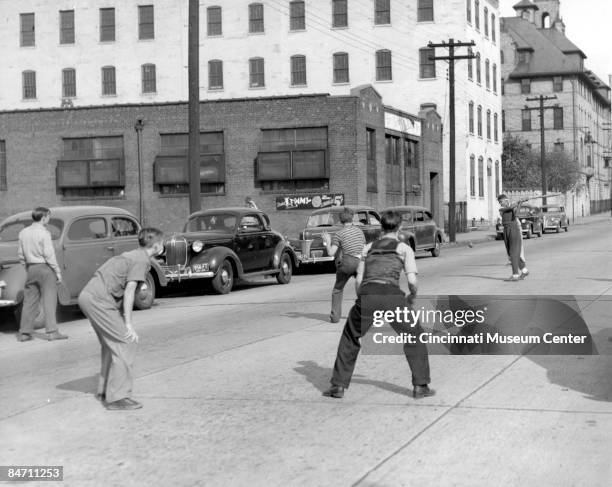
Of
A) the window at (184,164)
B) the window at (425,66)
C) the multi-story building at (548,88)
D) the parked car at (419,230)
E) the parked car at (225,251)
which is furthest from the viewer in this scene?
the multi-story building at (548,88)

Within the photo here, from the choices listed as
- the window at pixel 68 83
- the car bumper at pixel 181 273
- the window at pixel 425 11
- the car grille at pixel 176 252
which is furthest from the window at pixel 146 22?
the car bumper at pixel 181 273

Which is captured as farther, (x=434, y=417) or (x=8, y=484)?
(x=434, y=417)

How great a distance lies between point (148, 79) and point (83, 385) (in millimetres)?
55721

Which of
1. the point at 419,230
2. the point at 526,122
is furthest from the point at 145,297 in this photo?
the point at 526,122

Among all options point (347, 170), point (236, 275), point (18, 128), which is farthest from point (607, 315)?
point (18, 128)

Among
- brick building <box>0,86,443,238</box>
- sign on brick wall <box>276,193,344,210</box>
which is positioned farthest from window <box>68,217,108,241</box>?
sign on brick wall <box>276,193,344,210</box>

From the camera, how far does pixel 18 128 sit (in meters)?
42.2

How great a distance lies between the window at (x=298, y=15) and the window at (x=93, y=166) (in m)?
23.5

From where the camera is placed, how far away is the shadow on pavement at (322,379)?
28.0 ft

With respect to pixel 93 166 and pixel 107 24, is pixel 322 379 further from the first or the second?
pixel 107 24

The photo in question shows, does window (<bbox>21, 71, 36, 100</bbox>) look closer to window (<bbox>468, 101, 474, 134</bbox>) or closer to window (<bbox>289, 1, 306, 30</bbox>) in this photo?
window (<bbox>289, 1, 306, 30</bbox>)

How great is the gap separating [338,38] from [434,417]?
5588cm

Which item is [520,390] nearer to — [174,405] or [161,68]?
[174,405]

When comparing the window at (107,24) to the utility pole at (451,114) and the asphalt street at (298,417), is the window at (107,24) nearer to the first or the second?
the utility pole at (451,114)
